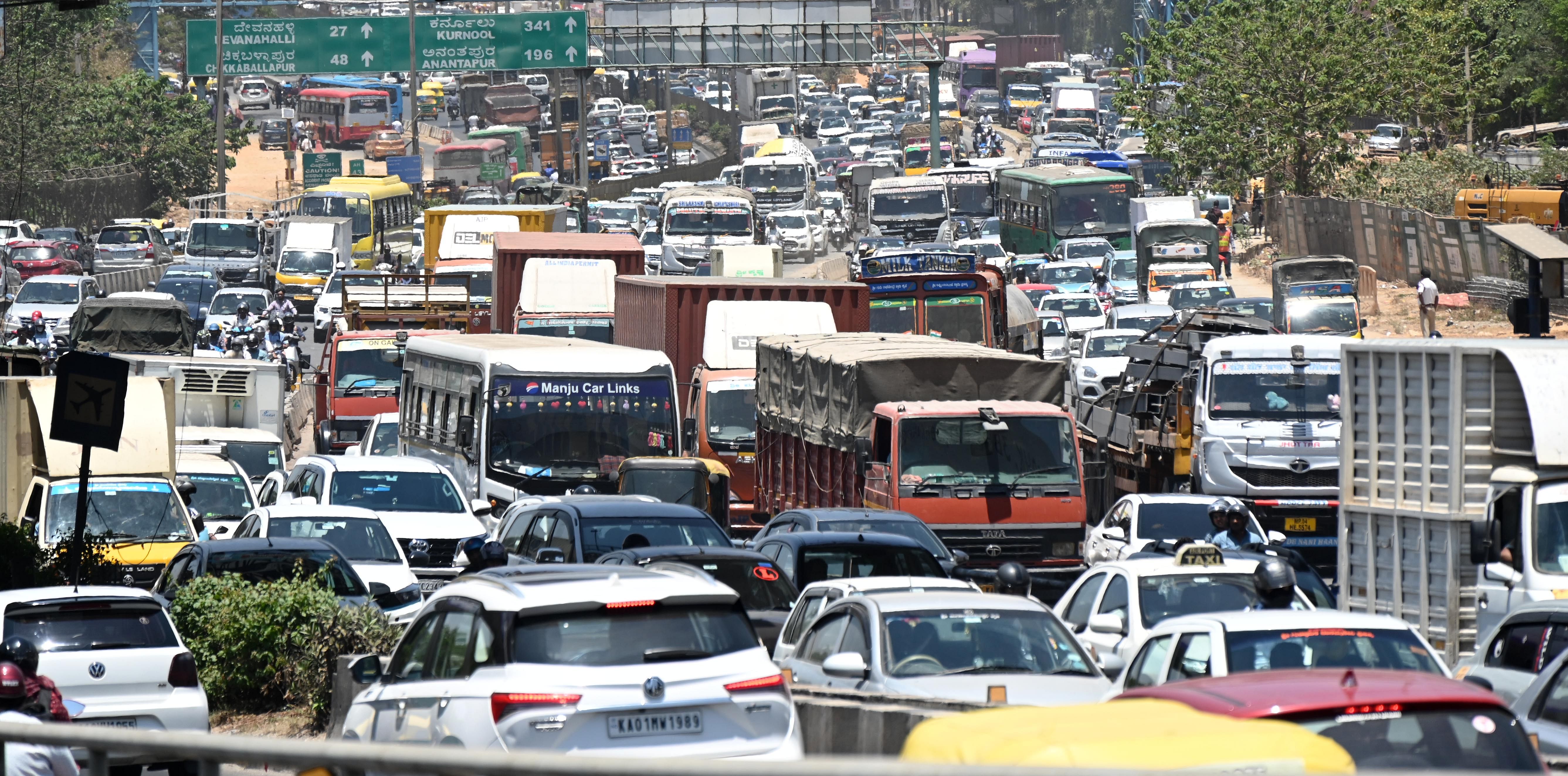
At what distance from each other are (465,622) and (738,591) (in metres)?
5.47

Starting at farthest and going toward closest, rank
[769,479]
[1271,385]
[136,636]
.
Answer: [769,479], [1271,385], [136,636]

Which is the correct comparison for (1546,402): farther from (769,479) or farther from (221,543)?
(769,479)

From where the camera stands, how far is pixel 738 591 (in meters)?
13.8

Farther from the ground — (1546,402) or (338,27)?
(338,27)

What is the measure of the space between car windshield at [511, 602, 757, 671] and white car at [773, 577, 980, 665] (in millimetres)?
3802

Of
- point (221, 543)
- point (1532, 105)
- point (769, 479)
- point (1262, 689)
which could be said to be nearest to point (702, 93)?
point (1532, 105)

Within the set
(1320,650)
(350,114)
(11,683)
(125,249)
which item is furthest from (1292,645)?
(350,114)

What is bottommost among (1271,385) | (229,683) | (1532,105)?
(229,683)

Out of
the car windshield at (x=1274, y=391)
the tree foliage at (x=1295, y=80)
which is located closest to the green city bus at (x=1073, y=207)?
the tree foliage at (x=1295, y=80)

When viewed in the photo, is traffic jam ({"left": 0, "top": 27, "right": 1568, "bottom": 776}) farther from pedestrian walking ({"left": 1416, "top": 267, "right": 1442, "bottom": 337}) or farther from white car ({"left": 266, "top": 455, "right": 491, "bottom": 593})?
pedestrian walking ({"left": 1416, "top": 267, "right": 1442, "bottom": 337})

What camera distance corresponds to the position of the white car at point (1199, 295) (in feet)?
138

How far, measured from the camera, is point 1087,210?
55.6 metres

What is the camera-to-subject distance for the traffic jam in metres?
8.02

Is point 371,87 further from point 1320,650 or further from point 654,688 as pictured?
point 654,688
